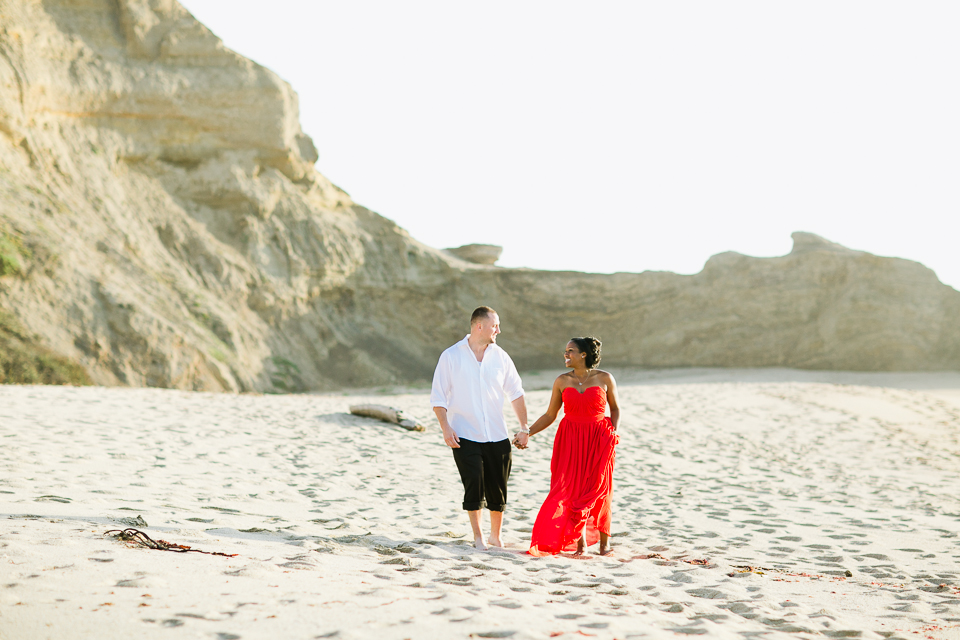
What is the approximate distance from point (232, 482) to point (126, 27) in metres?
16.4

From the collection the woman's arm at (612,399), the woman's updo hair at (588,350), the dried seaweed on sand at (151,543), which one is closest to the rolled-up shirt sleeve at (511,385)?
the woman's updo hair at (588,350)

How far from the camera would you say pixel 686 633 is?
3.19 m

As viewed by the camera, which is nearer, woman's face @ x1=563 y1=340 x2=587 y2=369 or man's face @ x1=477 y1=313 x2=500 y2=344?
man's face @ x1=477 y1=313 x2=500 y2=344

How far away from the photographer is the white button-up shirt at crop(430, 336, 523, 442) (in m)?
5.08

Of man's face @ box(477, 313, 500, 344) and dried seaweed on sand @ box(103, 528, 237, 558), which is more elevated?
man's face @ box(477, 313, 500, 344)

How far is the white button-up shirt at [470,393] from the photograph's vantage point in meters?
5.08

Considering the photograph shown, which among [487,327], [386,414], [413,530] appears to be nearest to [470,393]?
[487,327]

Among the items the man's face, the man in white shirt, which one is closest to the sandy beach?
the man in white shirt

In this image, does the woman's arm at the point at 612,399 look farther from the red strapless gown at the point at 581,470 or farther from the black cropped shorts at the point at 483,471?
the black cropped shorts at the point at 483,471

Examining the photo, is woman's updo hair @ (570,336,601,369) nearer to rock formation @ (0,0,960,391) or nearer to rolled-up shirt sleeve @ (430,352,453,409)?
rolled-up shirt sleeve @ (430,352,453,409)

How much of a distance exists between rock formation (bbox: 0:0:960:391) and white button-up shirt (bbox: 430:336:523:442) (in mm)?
11207

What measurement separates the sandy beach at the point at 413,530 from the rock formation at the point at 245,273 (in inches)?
179

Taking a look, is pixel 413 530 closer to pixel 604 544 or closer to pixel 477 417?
pixel 477 417

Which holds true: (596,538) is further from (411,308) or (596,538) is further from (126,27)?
(126,27)
